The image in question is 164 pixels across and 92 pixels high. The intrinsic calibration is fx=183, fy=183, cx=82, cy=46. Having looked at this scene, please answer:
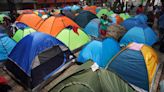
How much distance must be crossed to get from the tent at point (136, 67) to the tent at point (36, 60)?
2.05m

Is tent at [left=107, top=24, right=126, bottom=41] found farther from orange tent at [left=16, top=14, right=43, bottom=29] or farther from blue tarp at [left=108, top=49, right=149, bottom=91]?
orange tent at [left=16, top=14, right=43, bottom=29]

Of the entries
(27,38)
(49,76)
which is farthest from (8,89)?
(27,38)

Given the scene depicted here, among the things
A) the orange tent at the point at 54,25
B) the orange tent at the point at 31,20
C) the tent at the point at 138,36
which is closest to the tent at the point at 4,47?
the orange tent at the point at 54,25

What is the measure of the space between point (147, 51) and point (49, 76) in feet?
11.5

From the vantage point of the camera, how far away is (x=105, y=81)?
4113 mm

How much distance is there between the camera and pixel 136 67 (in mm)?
5914

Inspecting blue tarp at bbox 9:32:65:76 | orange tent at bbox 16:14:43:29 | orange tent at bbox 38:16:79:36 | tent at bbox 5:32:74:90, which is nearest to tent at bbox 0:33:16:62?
tent at bbox 5:32:74:90

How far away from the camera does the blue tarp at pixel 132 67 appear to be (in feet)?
19.0

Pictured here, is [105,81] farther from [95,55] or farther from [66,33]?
[66,33]

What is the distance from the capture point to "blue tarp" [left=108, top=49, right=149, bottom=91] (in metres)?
5.80

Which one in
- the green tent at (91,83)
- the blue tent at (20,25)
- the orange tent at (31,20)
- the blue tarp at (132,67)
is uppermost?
the orange tent at (31,20)

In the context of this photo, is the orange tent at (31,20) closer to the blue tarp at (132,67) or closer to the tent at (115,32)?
the tent at (115,32)

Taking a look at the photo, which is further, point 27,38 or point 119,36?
point 119,36

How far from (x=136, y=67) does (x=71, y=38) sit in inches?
163
